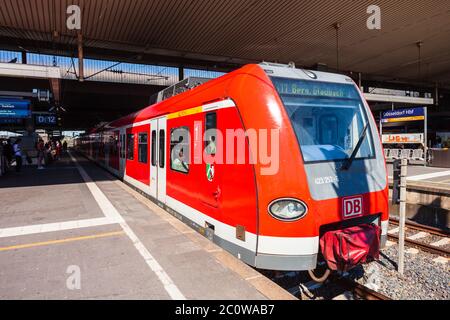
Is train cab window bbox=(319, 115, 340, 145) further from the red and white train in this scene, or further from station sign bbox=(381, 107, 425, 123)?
station sign bbox=(381, 107, 425, 123)

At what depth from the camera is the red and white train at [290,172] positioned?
3.73 meters

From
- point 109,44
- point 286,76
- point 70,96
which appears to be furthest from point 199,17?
point 70,96

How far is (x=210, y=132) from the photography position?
486 cm

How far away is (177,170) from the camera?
243 inches

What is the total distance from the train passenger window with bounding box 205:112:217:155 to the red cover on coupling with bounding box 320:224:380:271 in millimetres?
1950

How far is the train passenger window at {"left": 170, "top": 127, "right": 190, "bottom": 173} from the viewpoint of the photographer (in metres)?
5.74

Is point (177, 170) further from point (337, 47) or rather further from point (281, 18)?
point (337, 47)

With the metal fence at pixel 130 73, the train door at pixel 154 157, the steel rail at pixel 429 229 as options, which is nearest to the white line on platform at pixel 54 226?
the train door at pixel 154 157

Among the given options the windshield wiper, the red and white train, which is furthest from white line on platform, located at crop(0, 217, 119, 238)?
the windshield wiper

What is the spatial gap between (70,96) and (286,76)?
2343cm

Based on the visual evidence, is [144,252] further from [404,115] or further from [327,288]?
[404,115]

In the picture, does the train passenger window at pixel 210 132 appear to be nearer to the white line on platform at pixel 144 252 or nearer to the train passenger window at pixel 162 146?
the white line on platform at pixel 144 252
